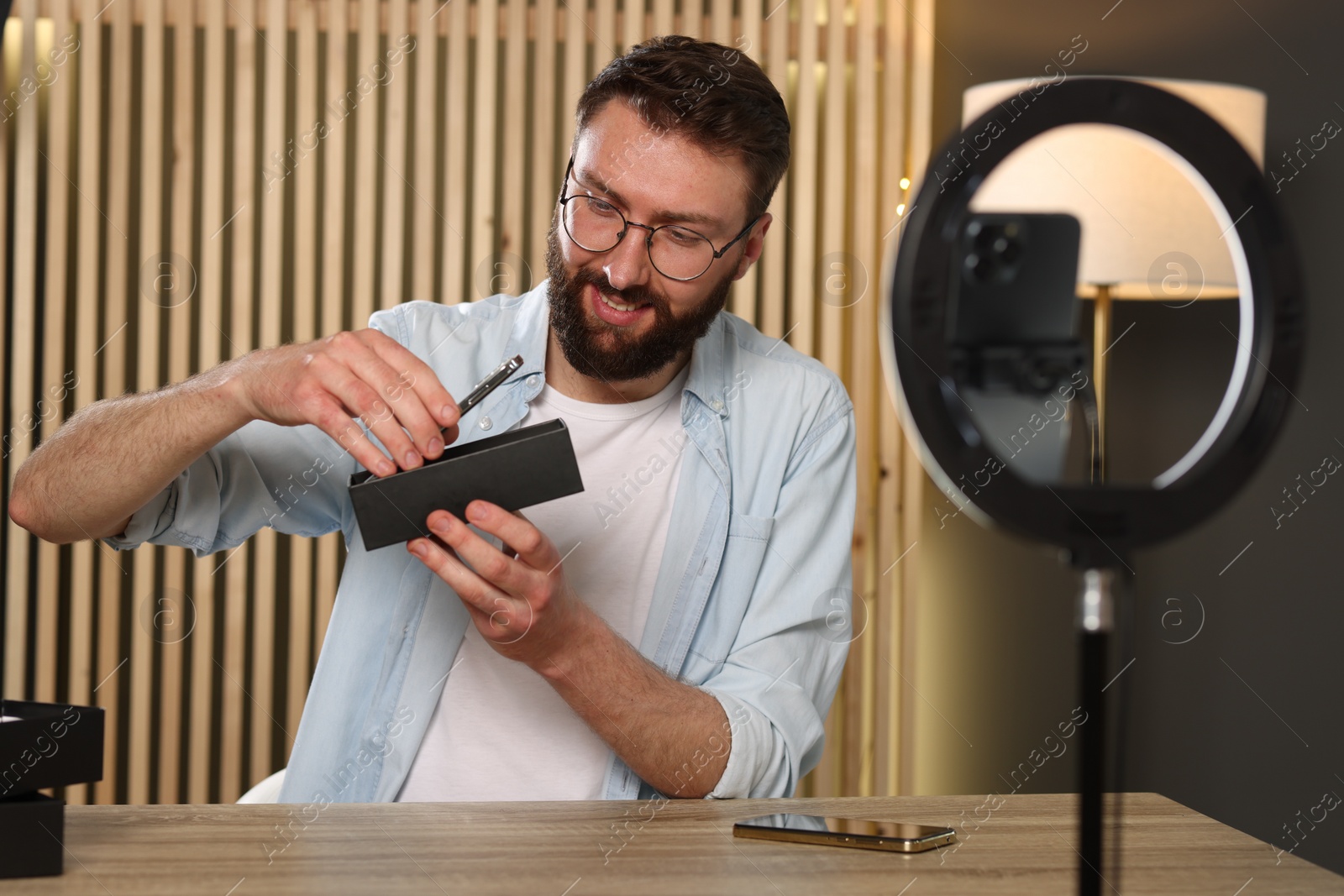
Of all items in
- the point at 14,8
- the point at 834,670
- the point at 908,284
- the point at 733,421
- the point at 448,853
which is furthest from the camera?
the point at 14,8

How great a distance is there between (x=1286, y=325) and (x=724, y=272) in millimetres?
986

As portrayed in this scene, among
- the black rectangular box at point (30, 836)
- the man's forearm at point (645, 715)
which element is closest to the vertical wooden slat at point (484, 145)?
the man's forearm at point (645, 715)

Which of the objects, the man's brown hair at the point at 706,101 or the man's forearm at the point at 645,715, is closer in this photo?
the man's forearm at the point at 645,715

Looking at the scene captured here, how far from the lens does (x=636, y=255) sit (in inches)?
52.9

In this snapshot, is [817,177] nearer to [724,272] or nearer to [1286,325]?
[724,272]

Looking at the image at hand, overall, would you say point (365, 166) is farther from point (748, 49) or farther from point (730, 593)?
point (730, 593)

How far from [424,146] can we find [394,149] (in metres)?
0.07

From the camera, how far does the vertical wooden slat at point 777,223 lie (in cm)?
272

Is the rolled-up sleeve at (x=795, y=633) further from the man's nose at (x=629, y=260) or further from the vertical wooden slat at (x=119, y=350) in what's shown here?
the vertical wooden slat at (x=119, y=350)

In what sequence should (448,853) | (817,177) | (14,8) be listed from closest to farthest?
(448,853) → (14,8) → (817,177)

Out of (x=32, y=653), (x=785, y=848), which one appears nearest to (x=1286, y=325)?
(x=785, y=848)

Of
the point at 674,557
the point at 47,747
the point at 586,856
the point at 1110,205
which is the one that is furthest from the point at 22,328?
the point at 1110,205

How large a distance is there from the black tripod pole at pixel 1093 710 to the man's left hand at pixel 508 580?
0.61 metres

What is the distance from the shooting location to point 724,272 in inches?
56.8
